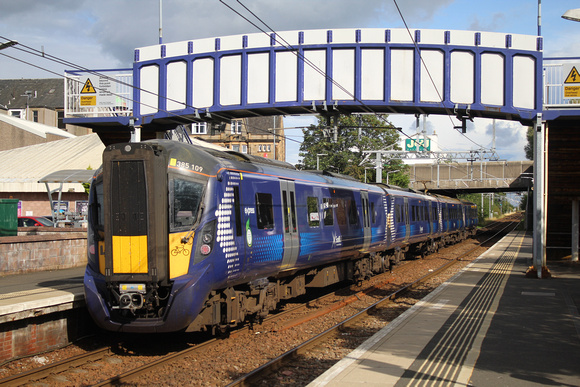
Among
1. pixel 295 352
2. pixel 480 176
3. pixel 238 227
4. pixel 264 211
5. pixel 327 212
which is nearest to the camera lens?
pixel 295 352

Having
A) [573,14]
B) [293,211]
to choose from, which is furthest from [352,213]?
[573,14]

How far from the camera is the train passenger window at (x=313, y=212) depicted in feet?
38.0

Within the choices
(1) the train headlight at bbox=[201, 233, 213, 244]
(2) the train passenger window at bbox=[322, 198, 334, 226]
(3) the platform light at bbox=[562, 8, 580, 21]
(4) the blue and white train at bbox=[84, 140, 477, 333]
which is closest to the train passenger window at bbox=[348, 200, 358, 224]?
(2) the train passenger window at bbox=[322, 198, 334, 226]

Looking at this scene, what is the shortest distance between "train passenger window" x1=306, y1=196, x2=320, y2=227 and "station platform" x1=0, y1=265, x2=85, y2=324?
4.62m

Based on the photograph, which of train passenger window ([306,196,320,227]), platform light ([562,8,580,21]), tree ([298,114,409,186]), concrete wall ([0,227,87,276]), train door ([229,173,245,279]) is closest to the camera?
train door ([229,173,245,279])

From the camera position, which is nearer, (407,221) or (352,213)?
(352,213)

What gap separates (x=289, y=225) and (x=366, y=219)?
5.61 metres

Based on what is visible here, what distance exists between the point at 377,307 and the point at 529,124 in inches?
398

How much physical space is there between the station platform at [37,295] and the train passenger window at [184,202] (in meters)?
2.39

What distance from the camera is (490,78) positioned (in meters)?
18.0

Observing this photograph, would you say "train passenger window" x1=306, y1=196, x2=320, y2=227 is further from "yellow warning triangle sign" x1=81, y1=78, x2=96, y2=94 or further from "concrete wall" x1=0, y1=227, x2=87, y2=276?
"yellow warning triangle sign" x1=81, y1=78, x2=96, y2=94

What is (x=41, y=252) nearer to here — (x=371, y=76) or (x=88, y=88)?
(x=88, y=88)

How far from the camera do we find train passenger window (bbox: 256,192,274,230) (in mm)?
9412

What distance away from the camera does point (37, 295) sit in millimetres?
9172
